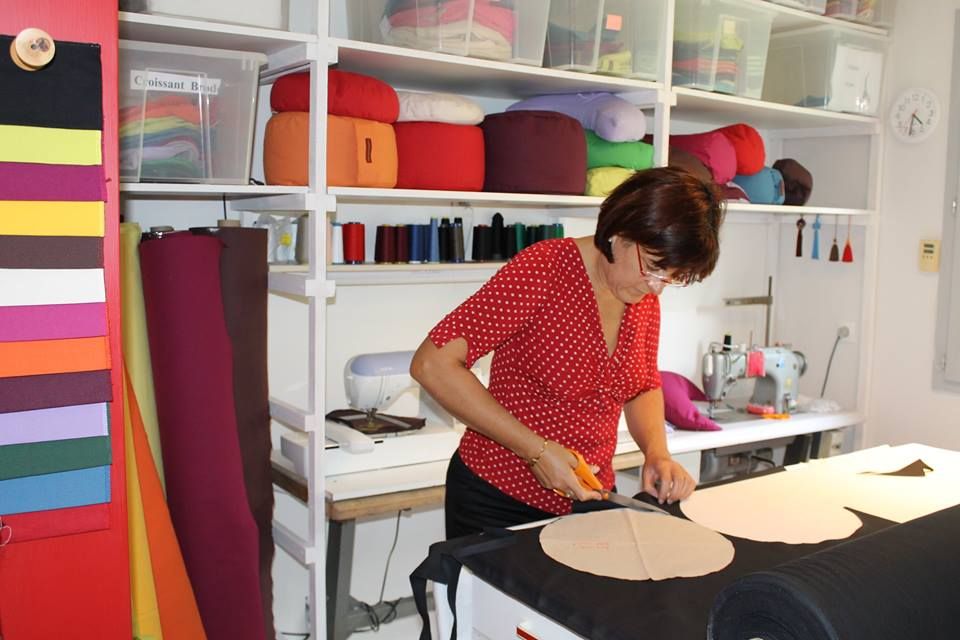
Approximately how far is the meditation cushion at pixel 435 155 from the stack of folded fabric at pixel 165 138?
508 millimetres

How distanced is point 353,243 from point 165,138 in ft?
2.08

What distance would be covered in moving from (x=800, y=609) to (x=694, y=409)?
7.10 ft

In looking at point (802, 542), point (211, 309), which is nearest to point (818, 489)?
point (802, 542)

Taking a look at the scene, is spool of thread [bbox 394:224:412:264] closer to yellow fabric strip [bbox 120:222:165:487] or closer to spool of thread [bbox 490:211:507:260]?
spool of thread [bbox 490:211:507:260]

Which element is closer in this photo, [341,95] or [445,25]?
[341,95]

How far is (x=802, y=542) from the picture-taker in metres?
1.62

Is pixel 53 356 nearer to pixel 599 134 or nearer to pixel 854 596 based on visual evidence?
pixel 854 596

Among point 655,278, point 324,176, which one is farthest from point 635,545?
point 324,176

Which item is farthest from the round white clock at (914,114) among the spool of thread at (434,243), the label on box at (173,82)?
the label on box at (173,82)

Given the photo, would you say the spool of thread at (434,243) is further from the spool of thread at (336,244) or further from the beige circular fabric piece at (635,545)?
the beige circular fabric piece at (635,545)

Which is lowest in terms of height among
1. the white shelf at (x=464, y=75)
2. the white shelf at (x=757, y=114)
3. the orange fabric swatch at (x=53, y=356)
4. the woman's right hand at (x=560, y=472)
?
the woman's right hand at (x=560, y=472)

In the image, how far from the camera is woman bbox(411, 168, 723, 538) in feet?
5.65

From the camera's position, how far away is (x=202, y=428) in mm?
2127

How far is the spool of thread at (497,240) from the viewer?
9.55ft
